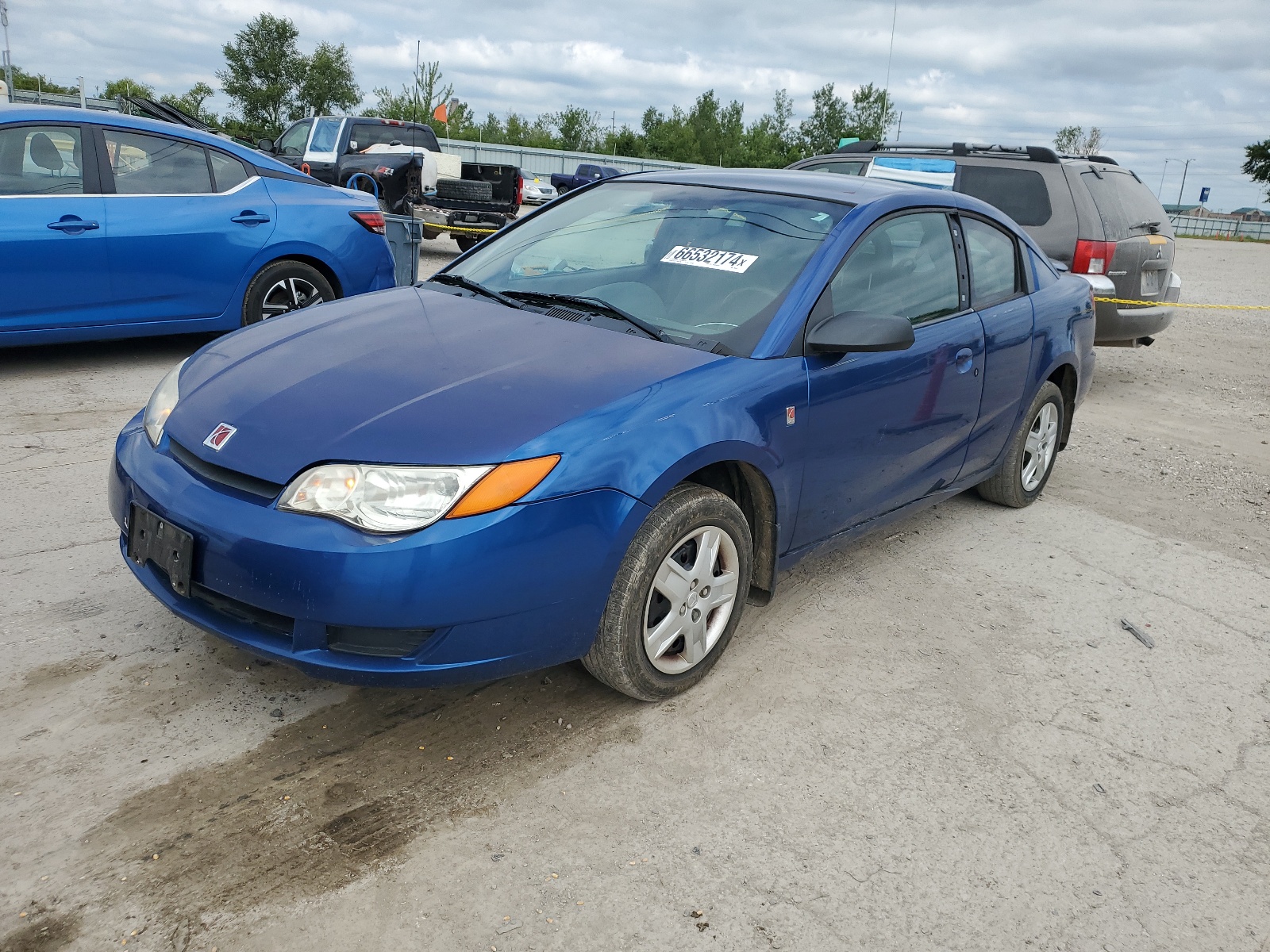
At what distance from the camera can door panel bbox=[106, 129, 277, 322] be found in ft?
20.6

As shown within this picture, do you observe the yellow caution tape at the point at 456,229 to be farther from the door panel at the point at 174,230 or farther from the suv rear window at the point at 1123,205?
the suv rear window at the point at 1123,205

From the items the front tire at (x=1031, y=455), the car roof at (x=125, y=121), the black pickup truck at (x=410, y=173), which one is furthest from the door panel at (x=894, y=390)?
the black pickup truck at (x=410, y=173)

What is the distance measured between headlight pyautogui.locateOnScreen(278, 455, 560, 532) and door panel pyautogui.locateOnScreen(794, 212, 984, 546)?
1222 millimetres

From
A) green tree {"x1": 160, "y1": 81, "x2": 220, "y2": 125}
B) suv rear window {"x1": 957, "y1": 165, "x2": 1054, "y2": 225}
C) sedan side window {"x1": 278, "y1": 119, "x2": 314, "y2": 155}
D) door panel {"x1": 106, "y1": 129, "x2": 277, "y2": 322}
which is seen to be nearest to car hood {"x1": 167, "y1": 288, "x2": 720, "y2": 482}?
door panel {"x1": 106, "y1": 129, "x2": 277, "y2": 322}

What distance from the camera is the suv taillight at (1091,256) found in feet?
25.8

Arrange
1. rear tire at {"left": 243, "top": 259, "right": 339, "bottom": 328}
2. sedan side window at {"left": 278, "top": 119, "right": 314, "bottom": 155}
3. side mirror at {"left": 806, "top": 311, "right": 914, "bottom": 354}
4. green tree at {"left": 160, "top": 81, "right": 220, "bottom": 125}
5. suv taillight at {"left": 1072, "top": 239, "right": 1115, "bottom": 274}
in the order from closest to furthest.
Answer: side mirror at {"left": 806, "top": 311, "right": 914, "bottom": 354} → rear tire at {"left": 243, "top": 259, "right": 339, "bottom": 328} → suv taillight at {"left": 1072, "top": 239, "right": 1115, "bottom": 274} → sedan side window at {"left": 278, "top": 119, "right": 314, "bottom": 155} → green tree at {"left": 160, "top": 81, "right": 220, "bottom": 125}

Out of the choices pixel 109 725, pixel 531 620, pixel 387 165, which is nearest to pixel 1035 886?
pixel 531 620

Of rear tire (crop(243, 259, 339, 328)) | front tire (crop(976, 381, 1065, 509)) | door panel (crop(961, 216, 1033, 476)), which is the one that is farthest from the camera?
rear tire (crop(243, 259, 339, 328))

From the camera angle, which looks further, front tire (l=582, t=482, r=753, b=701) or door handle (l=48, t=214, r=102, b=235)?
door handle (l=48, t=214, r=102, b=235)

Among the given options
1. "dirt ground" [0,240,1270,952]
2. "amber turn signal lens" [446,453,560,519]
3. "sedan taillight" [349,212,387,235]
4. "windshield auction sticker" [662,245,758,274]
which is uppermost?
"windshield auction sticker" [662,245,758,274]

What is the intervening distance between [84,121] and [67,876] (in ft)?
17.8

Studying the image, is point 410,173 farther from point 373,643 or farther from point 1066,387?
point 373,643

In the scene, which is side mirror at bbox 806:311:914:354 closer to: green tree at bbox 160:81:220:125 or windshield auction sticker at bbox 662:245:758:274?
windshield auction sticker at bbox 662:245:758:274

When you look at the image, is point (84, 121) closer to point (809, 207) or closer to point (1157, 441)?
point (809, 207)
